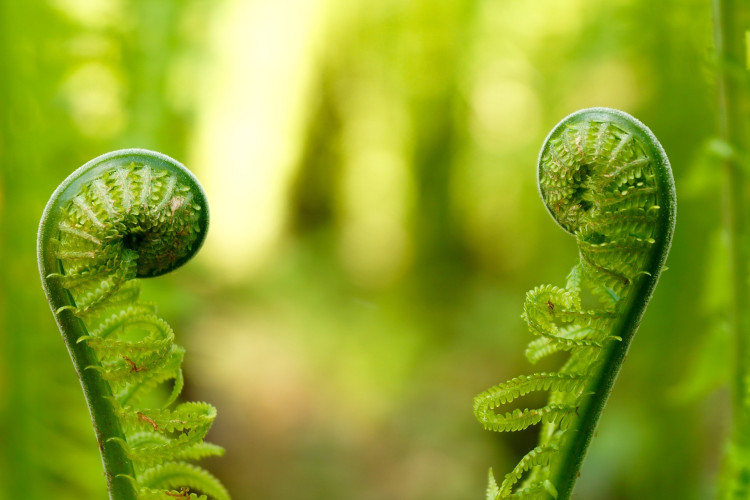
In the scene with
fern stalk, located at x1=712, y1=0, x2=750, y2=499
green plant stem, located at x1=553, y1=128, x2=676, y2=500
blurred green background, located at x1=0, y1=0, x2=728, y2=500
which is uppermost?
blurred green background, located at x1=0, y1=0, x2=728, y2=500

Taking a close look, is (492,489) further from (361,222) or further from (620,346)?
(361,222)

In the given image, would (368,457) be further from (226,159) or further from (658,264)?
(658,264)

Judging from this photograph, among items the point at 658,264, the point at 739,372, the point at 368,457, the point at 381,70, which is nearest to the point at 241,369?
the point at 368,457

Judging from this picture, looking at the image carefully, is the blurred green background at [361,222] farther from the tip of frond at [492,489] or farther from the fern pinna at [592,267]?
the tip of frond at [492,489]

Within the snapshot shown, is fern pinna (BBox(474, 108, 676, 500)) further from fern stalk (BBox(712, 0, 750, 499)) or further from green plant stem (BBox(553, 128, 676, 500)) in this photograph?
fern stalk (BBox(712, 0, 750, 499))

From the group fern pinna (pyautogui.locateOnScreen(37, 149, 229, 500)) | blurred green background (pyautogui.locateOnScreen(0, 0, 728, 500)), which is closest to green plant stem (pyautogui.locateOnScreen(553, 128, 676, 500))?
fern pinna (pyautogui.locateOnScreen(37, 149, 229, 500))

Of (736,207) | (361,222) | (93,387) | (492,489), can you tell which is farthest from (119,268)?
(361,222)
